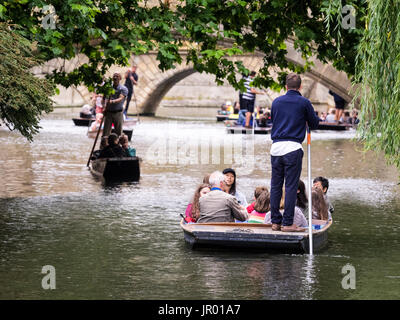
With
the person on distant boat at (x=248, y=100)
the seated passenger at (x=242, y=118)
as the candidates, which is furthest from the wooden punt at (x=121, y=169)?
the seated passenger at (x=242, y=118)

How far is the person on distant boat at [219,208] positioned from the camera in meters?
10.6

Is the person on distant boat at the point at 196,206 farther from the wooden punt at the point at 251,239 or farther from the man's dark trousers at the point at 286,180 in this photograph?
the man's dark trousers at the point at 286,180

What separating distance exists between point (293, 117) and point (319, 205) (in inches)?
68.9

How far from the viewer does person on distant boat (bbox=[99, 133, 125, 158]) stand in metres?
17.4

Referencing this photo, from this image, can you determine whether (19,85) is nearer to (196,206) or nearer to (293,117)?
(196,206)

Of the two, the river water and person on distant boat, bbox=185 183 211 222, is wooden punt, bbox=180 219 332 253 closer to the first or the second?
the river water

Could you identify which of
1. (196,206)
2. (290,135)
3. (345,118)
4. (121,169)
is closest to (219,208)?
(196,206)

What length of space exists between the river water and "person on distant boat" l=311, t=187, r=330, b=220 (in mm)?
306

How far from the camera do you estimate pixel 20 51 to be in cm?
1073

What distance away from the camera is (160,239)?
36.0 ft

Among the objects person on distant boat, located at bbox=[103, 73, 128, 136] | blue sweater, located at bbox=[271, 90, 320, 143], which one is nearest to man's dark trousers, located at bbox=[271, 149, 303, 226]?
blue sweater, located at bbox=[271, 90, 320, 143]

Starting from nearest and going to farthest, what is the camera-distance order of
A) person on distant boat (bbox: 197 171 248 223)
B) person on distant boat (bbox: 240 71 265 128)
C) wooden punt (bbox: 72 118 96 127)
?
person on distant boat (bbox: 197 171 248 223) → person on distant boat (bbox: 240 71 265 128) → wooden punt (bbox: 72 118 96 127)

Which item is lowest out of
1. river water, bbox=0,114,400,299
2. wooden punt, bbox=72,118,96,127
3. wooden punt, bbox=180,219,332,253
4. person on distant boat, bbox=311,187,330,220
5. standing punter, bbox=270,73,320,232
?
river water, bbox=0,114,400,299

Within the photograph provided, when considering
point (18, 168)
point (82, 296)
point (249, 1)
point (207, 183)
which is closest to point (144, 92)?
point (18, 168)
